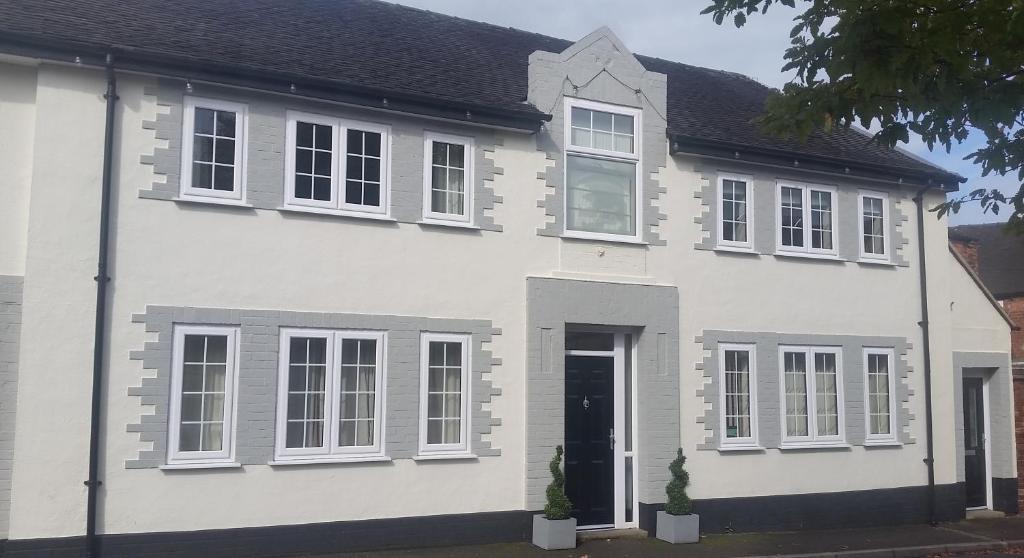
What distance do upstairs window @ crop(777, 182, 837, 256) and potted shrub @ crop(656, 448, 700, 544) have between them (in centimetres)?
421

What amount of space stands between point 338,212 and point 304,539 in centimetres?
402

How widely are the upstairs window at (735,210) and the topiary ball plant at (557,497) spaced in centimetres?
463

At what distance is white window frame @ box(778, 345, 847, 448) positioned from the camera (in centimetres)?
1481

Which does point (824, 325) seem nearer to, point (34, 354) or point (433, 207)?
point (433, 207)

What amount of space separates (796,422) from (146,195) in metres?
10.2

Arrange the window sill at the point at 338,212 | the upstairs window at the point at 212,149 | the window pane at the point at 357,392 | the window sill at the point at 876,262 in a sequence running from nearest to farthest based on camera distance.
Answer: the upstairs window at the point at 212,149 < the window sill at the point at 338,212 < the window pane at the point at 357,392 < the window sill at the point at 876,262

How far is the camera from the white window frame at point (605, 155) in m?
13.5

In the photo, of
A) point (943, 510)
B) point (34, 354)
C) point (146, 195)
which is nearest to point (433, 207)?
point (146, 195)

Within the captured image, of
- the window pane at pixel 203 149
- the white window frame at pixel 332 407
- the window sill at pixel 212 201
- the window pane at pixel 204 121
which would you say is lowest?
the white window frame at pixel 332 407

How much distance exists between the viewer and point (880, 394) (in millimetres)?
15820

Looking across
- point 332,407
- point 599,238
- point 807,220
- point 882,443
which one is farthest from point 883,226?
point 332,407

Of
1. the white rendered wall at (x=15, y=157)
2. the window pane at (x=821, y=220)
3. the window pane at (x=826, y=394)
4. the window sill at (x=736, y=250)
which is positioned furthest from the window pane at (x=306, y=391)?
the window pane at (x=821, y=220)

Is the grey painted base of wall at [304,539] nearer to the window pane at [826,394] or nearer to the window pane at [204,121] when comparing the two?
the window pane at [204,121]

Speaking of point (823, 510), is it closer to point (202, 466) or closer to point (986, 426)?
point (986, 426)
